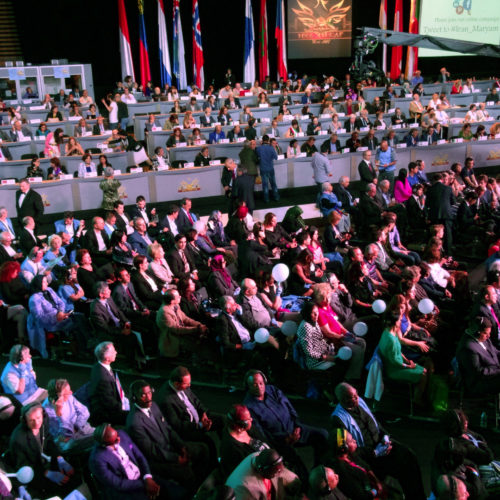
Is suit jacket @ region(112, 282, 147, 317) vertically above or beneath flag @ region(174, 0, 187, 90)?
beneath

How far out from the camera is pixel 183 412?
15.1ft

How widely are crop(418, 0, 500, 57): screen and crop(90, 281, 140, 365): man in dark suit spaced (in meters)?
17.6

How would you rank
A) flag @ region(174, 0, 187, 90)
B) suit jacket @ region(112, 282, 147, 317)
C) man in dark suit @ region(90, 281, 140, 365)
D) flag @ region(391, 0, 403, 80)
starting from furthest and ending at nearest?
flag @ region(391, 0, 403, 80) < flag @ region(174, 0, 187, 90) < suit jacket @ region(112, 282, 147, 317) < man in dark suit @ region(90, 281, 140, 365)

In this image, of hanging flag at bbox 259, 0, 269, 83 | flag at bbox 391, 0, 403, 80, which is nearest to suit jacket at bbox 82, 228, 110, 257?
hanging flag at bbox 259, 0, 269, 83

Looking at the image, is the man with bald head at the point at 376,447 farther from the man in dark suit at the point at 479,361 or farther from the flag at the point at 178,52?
the flag at the point at 178,52

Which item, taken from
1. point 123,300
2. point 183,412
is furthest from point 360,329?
point 123,300

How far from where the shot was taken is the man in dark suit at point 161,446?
422 centimetres

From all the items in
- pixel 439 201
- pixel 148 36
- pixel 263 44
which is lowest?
pixel 439 201

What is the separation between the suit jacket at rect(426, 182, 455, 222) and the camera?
884 centimetres

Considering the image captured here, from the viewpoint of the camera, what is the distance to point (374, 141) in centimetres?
1285

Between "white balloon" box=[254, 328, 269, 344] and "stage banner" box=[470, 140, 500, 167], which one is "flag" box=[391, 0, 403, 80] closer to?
"stage banner" box=[470, 140, 500, 167]

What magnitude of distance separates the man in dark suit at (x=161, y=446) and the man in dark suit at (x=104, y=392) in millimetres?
587

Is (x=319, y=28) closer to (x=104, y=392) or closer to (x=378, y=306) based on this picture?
(x=378, y=306)

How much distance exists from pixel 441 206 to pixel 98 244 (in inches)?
185
